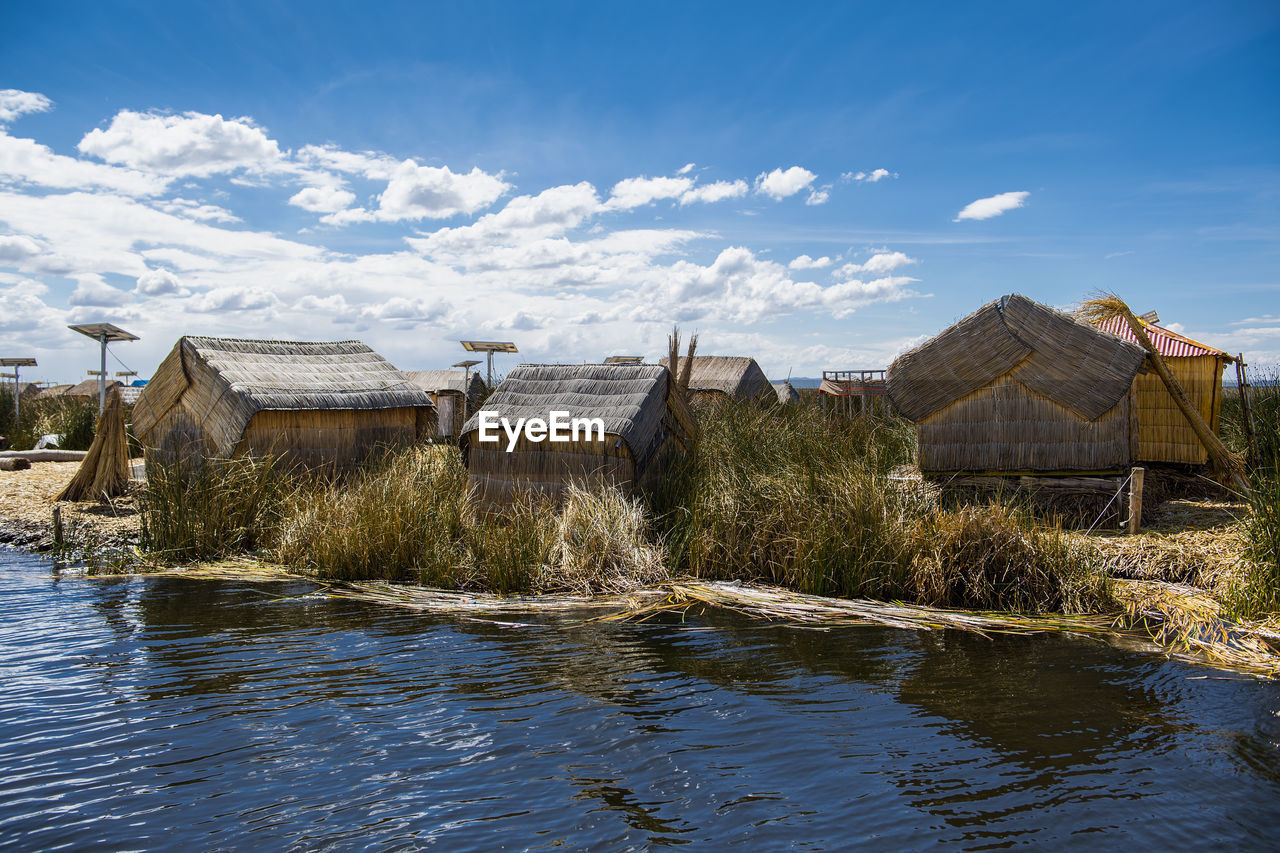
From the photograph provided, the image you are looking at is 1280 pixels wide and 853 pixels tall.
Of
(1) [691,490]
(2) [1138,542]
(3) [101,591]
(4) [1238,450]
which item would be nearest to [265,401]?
(3) [101,591]

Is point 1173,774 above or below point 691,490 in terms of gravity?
below

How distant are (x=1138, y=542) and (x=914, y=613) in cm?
301

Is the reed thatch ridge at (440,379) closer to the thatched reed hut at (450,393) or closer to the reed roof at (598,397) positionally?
the thatched reed hut at (450,393)

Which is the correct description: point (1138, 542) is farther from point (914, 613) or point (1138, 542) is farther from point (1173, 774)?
point (1173, 774)

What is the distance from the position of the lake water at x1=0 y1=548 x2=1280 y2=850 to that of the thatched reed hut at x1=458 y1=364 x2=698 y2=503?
8.79 feet

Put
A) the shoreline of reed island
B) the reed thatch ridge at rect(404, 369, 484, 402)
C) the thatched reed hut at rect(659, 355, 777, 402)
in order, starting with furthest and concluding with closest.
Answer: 1. the reed thatch ridge at rect(404, 369, 484, 402)
2. the thatched reed hut at rect(659, 355, 777, 402)
3. the shoreline of reed island

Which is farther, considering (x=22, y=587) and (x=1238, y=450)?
(x=1238, y=450)

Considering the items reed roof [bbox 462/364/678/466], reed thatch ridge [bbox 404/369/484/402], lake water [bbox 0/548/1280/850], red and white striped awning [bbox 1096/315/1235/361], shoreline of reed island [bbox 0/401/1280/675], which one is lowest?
lake water [bbox 0/548/1280/850]

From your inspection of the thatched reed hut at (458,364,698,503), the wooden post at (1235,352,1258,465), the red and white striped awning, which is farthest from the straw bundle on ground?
the wooden post at (1235,352,1258,465)

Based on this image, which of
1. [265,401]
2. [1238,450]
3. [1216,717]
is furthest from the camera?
[1238,450]

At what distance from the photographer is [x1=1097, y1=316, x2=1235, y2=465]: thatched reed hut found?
38.9ft

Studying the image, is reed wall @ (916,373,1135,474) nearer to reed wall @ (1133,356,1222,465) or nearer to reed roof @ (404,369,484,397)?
reed wall @ (1133,356,1222,465)

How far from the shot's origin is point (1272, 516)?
680 cm

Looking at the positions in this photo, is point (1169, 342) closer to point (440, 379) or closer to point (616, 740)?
point (616, 740)
